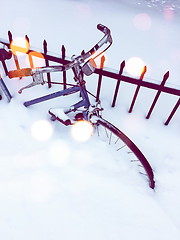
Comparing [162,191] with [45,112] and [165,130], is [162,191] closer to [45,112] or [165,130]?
[165,130]

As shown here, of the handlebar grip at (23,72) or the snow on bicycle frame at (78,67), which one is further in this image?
the handlebar grip at (23,72)

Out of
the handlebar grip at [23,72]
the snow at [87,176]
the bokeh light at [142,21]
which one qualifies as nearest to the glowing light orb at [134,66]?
the snow at [87,176]

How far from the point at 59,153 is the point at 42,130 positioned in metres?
0.50

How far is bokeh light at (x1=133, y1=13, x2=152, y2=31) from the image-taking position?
17.0 ft

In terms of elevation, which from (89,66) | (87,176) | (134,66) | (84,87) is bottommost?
(87,176)

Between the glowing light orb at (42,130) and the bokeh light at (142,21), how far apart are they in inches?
162

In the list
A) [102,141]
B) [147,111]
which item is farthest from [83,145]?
[147,111]

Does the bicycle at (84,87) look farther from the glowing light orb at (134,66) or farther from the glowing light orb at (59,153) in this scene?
the glowing light orb at (134,66)

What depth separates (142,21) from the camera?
550 centimetres

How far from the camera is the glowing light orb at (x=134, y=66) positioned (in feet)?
12.0

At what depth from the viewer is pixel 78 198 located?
2.14 metres

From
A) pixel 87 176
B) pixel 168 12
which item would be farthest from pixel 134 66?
pixel 168 12

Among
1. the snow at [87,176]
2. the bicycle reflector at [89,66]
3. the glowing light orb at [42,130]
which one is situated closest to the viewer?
the bicycle reflector at [89,66]

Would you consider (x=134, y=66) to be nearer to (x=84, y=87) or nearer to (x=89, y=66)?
(x=84, y=87)
